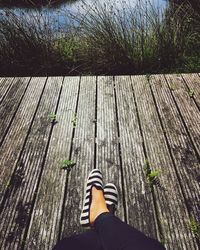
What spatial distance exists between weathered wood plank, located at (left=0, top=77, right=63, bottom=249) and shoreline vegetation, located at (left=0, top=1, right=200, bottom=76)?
1048mm

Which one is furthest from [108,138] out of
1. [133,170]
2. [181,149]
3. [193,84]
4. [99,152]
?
[193,84]

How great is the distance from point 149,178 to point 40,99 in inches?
56.5

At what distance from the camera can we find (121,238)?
1.67 metres

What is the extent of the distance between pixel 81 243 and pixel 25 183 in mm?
762

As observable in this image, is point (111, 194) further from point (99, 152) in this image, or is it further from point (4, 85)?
point (4, 85)

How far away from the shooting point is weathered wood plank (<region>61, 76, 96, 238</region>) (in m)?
2.08

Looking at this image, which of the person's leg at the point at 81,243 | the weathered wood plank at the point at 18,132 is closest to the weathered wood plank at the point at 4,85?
the weathered wood plank at the point at 18,132

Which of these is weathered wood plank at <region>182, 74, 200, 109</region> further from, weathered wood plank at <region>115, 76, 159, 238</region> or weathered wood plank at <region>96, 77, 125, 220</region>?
weathered wood plank at <region>96, 77, 125, 220</region>

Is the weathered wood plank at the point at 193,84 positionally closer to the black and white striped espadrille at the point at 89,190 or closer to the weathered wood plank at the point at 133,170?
the weathered wood plank at the point at 133,170

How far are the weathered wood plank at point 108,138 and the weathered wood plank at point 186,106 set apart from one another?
58 centimetres

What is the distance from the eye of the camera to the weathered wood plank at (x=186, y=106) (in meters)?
2.75

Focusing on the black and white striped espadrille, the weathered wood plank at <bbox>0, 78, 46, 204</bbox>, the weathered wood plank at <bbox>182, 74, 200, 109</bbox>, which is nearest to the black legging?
the black and white striped espadrille

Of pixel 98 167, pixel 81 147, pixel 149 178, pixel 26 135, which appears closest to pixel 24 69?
pixel 26 135

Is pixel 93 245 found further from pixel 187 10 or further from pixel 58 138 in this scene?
pixel 187 10
